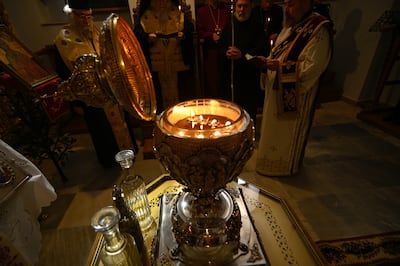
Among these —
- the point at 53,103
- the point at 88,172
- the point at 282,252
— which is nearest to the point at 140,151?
the point at 88,172

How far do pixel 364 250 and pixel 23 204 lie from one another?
1.66 m

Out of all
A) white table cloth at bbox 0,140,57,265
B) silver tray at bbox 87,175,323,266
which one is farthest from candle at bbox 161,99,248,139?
white table cloth at bbox 0,140,57,265

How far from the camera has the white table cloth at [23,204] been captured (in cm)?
97

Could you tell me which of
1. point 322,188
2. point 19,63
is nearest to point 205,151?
point 322,188

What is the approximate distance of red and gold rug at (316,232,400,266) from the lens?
1184mm

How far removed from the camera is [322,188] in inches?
67.5

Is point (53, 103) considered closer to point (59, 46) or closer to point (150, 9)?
point (59, 46)

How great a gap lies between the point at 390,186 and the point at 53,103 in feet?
8.12

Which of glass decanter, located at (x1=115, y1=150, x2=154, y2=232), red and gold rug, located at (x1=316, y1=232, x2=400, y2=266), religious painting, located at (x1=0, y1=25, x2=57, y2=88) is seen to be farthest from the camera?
religious painting, located at (x1=0, y1=25, x2=57, y2=88)

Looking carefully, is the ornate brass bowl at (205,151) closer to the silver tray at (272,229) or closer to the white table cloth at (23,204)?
the silver tray at (272,229)

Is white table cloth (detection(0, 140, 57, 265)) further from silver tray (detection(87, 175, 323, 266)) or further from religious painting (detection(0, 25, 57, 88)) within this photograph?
religious painting (detection(0, 25, 57, 88))

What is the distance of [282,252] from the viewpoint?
75 cm

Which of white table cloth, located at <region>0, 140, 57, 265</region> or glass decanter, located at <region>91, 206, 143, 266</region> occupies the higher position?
glass decanter, located at <region>91, 206, 143, 266</region>

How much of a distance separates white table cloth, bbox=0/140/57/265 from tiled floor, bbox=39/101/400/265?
32 cm
